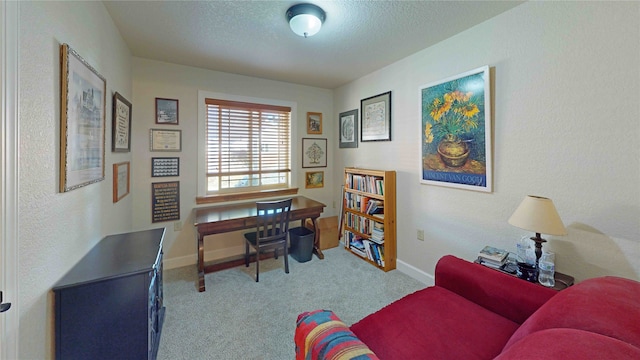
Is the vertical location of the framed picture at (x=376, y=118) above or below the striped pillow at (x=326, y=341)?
above

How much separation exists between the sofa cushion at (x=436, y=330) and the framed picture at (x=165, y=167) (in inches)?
→ 106

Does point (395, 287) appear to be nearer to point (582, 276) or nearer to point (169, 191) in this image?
point (582, 276)

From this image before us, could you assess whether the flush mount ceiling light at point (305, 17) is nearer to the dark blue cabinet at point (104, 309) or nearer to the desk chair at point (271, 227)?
the desk chair at point (271, 227)

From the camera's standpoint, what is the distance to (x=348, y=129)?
3.76m

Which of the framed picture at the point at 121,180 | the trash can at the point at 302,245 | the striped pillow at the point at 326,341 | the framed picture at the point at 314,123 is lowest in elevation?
the trash can at the point at 302,245

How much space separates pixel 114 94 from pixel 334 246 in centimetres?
302

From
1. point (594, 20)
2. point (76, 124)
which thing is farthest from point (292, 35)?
point (594, 20)

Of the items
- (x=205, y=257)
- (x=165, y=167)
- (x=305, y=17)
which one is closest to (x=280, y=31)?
(x=305, y=17)

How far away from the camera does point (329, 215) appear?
4.17 meters

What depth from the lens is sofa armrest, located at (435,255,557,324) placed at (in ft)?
4.36

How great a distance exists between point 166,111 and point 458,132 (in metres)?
3.16

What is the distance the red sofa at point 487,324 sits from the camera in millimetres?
731

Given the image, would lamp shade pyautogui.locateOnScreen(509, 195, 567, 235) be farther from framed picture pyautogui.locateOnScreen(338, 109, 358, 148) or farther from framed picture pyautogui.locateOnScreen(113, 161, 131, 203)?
framed picture pyautogui.locateOnScreen(113, 161, 131, 203)

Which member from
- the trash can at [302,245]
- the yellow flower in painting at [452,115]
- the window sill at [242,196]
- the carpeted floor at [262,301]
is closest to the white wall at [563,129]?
the yellow flower in painting at [452,115]
